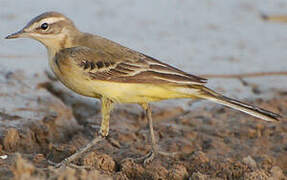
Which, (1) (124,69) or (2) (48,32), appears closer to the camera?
(1) (124,69)

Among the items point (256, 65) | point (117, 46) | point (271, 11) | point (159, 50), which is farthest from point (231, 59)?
point (117, 46)

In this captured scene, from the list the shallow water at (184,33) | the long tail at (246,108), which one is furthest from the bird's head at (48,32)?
the shallow water at (184,33)

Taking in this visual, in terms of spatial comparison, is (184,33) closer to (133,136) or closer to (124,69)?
(133,136)

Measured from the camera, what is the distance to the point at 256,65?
29.6 feet

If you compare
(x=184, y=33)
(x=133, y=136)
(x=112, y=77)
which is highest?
(x=184, y=33)

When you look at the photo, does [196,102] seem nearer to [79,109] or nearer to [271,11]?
[79,109]

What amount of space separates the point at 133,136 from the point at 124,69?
1.02 m

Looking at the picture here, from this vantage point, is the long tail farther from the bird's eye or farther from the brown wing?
the bird's eye

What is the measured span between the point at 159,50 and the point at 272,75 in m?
1.66

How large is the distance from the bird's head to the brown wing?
25 cm

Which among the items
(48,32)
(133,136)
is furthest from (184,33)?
(48,32)

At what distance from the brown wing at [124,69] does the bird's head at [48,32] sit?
0.25 metres

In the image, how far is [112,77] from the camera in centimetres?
570

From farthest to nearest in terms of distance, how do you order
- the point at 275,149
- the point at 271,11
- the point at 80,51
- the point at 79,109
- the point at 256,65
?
the point at 271,11, the point at 256,65, the point at 79,109, the point at 275,149, the point at 80,51
